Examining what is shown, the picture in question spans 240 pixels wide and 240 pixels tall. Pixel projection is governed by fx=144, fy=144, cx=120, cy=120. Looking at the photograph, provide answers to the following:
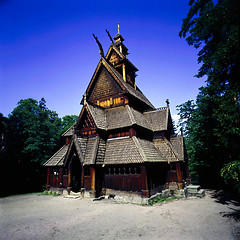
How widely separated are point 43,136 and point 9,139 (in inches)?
218

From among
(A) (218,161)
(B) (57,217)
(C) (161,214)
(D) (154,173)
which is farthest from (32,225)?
(A) (218,161)

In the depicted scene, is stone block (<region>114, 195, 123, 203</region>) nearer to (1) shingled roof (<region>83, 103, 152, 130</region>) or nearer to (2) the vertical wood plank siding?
(2) the vertical wood plank siding

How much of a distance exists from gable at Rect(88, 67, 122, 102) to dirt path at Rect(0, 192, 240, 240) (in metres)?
13.4

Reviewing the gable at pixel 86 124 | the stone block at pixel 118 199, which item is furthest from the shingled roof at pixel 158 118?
the stone block at pixel 118 199

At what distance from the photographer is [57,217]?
8.98m

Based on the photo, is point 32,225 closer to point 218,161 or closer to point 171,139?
point 171,139

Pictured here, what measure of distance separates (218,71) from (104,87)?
45.7 ft

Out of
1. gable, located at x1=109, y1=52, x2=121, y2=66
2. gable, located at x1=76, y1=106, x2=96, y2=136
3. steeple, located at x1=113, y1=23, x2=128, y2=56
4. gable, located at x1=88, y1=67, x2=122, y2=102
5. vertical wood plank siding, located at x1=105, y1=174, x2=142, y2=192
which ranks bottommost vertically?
vertical wood plank siding, located at x1=105, y1=174, x2=142, y2=192

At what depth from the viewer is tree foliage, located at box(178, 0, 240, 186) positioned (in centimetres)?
740

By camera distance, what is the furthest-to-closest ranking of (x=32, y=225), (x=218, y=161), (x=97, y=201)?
(x=218, y=161), (x=97, y=201), (x=32, y=225)

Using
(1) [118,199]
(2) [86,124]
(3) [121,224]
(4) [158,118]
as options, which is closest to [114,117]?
(2) [86,124]

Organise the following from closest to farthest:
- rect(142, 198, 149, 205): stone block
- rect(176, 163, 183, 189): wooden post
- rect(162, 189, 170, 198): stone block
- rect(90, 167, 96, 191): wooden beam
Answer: rect(142, 198, 149, 205): stone block < rect(90, 167, 96, 191): wooden beam < rect(162, 189, 170, 198): stone block < rect(176, 163, 183, 189): wooden post

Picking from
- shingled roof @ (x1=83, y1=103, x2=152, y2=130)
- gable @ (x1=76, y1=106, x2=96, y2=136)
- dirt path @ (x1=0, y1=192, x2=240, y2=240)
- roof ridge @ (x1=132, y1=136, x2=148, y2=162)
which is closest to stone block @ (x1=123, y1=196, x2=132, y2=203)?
dirt path @ (x1=0, y1=192, x2=240, y2=240)

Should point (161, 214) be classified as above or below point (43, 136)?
below
